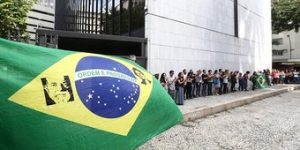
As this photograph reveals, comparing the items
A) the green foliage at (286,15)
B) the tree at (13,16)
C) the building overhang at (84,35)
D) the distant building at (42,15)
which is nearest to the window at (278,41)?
the green foliage at (286,15)

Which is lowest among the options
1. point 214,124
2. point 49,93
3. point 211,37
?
point 214,124

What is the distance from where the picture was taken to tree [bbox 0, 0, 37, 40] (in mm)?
20438

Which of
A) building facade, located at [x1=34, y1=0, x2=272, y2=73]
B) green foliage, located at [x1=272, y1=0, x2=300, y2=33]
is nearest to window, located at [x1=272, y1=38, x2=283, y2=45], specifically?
green foliage, located at [x1=272, y1=0, x2=300, y2=33]

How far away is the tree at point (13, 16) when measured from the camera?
20438 millimetres

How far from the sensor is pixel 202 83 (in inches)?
779

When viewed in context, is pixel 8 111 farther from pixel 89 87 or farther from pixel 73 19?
pixel 73 19

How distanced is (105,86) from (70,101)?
348mm

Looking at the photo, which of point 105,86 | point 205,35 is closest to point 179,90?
point 205,35

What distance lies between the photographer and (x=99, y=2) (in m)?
27.1

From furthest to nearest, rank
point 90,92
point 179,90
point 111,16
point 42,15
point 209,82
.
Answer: point 42,15
point 111,16
point 209,82
point 179,90
point 90,92

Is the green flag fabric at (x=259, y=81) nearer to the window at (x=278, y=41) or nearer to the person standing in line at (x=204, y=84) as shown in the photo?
the person standing in line at (x=204, y=84)

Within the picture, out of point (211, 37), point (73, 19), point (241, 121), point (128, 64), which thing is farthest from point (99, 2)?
point (128, 64)

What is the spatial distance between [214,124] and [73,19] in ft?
101

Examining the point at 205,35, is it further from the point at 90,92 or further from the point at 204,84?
the point at 90,92
